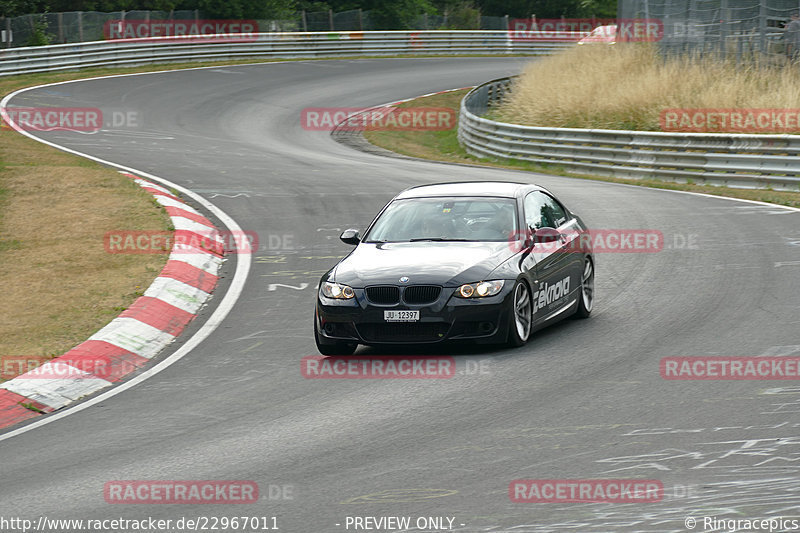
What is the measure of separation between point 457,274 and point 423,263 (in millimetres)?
381

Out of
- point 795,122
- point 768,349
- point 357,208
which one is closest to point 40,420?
point 768,349

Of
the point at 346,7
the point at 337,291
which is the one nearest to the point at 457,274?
the point at 337,291

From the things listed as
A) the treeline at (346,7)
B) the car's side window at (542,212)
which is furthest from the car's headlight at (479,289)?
the treeline at (346,7)

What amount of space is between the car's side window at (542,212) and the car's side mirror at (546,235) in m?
0.12

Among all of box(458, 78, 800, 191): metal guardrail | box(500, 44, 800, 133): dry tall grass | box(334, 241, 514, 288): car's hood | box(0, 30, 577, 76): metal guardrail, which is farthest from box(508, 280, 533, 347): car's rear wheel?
box(0, 30, 577, 76): metal guardrail

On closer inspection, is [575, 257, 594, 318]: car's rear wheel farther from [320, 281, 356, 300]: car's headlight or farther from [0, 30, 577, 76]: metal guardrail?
[0, 30, 577, 76]: metal guardrail

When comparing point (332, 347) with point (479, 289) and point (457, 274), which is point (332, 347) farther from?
point (479, 289)

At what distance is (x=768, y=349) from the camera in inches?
365

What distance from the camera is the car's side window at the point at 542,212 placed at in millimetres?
10922

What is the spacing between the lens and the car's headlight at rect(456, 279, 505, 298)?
943 centimetres

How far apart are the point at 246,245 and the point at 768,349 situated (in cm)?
846

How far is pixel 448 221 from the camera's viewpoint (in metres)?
10.7

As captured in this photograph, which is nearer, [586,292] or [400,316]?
[400,316]

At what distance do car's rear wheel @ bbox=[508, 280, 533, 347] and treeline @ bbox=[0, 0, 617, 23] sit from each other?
44247mm
